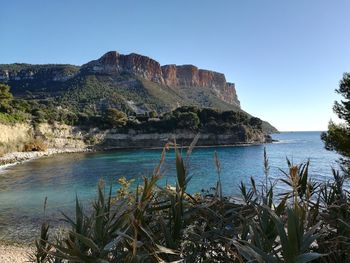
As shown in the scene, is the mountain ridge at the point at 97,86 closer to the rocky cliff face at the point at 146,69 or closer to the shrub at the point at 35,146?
the rocky cliff face at the point at 146,69

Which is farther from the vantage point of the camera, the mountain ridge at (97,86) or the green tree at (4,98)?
the mountain ridge at (97,86)

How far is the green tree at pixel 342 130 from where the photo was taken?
1616 centimetres

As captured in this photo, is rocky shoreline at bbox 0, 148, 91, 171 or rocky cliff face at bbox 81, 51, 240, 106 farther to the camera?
rocky cliff face at bbox 81, 51, 240, 106

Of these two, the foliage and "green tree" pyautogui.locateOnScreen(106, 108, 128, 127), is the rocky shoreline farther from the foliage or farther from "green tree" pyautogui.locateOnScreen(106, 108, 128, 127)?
the foliage

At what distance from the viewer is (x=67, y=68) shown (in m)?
127

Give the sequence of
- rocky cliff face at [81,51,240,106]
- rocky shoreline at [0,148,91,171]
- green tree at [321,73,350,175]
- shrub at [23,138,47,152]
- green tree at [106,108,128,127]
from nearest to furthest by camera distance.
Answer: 1. green tree at [321,73,350,175]
2. rocky shoreline at [0,148,91,171]
3. shrub at [23,138,47,152]
4. green tree at [106,108,128,127]
5. rocky cliff face at [81,51,240,106]

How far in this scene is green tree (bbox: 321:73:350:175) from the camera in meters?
16.2

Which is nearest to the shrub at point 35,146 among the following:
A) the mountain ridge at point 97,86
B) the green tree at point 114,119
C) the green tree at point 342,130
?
the green tree at point 114,119

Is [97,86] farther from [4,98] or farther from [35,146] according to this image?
[35,146]

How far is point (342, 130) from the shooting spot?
1669 centimetres

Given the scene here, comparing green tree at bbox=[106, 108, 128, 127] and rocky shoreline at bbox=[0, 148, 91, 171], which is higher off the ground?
green tree at bbox=[106, 108, 128, 127]

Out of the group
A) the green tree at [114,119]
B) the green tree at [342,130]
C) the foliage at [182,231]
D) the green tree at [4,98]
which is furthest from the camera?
the green tree at [114,119]

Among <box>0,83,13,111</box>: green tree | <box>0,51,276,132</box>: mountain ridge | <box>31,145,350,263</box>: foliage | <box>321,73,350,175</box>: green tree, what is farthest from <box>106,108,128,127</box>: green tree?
<box>31,145,350,263</box>: foliage

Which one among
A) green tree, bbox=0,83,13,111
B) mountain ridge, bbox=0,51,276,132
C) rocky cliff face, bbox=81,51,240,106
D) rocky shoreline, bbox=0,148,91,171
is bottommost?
rocky shoreline, bbox=0,148,91,171
